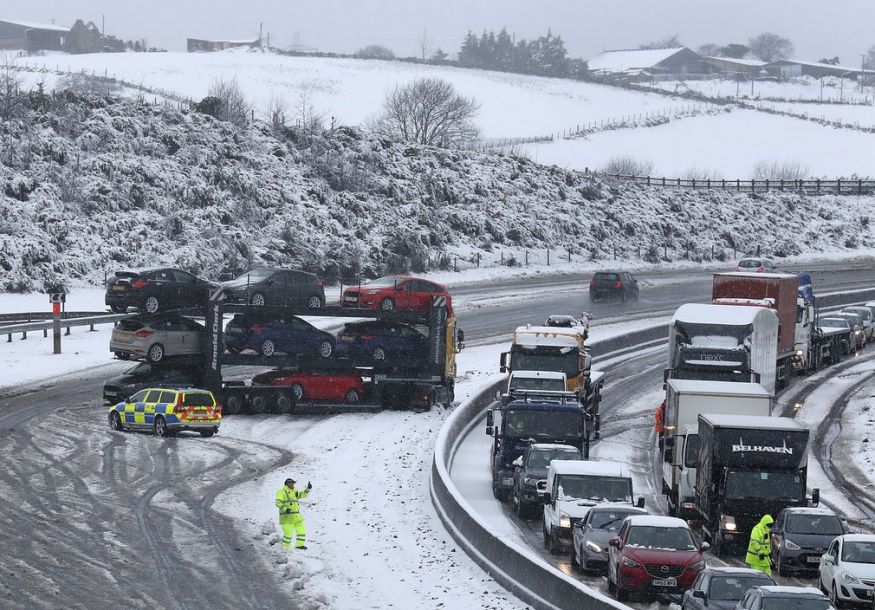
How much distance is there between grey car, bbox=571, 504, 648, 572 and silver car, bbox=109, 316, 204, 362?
1813 cm

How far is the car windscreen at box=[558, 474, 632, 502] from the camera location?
26.7 meters

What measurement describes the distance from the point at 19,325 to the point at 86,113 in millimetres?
34316

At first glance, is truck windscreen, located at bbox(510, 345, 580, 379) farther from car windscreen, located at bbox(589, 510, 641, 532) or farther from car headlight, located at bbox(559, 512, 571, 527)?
car windscreen, located at bbox(589, 510, 641, 532)

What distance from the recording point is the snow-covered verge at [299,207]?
230 ft

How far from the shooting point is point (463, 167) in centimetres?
9475

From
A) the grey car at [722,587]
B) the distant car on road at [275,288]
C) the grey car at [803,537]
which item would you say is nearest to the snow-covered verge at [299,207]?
the distant car on road at [275,288]

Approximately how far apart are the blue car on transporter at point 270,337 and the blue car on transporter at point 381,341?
3.02ft

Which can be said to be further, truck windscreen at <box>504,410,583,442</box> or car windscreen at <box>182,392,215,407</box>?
car windscreen at <box>182,392,215,407</box>

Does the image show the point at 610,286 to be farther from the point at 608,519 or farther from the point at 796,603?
the point at 796,603

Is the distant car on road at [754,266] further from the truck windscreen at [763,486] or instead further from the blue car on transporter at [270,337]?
the truck windscreen at [763,486]

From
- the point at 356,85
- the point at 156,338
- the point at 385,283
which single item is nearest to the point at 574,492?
the point at 156,338

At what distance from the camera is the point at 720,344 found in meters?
38.1

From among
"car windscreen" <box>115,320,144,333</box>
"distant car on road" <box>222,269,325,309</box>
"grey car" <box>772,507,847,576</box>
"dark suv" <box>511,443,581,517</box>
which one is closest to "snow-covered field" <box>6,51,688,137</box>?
"distant car on road" <box>222,269,325,309</box>

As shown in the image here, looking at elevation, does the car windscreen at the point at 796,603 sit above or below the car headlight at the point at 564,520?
above
